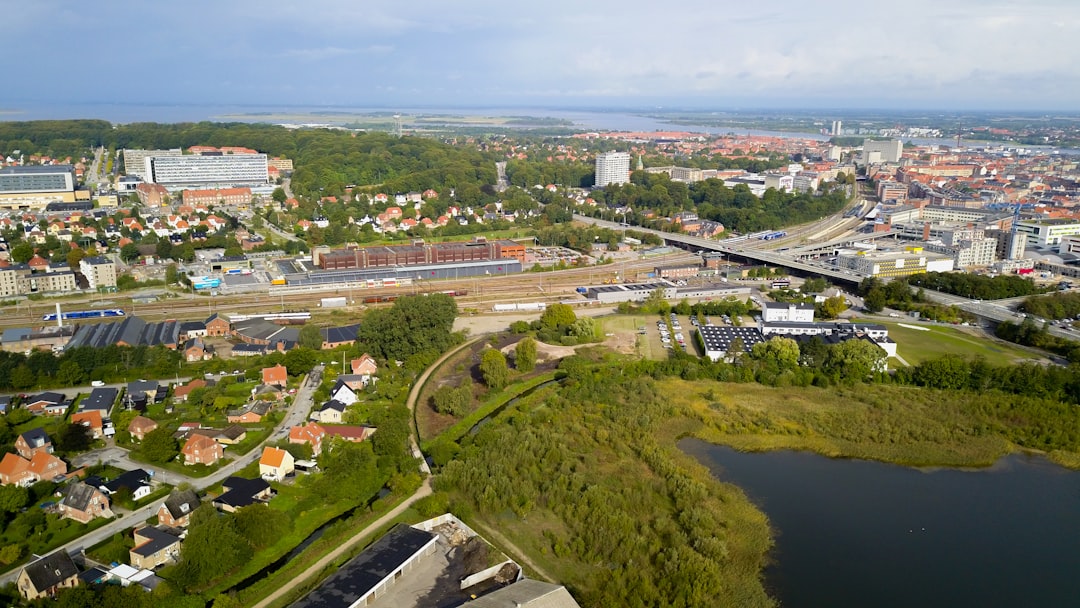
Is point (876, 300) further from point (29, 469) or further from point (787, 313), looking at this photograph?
point (29, 469)

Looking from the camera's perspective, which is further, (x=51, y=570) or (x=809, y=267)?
(x=809, y=267)

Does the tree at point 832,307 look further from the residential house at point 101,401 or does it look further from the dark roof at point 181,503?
the residential house at point 101,401

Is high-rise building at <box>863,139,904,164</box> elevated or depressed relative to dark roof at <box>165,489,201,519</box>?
elevated

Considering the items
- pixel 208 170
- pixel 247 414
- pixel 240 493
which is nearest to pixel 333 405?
pixel 247 414

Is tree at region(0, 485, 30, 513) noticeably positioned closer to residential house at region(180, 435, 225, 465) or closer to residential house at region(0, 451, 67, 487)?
residential house at region(0, 451, 67, 487)

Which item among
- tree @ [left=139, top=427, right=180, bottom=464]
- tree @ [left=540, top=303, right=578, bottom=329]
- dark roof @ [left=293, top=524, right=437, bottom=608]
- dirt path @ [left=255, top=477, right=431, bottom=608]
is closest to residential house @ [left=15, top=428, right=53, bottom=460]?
tree @ [left=139, top=427, right=180, bottom=464]

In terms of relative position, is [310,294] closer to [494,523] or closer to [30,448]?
[30,448]
